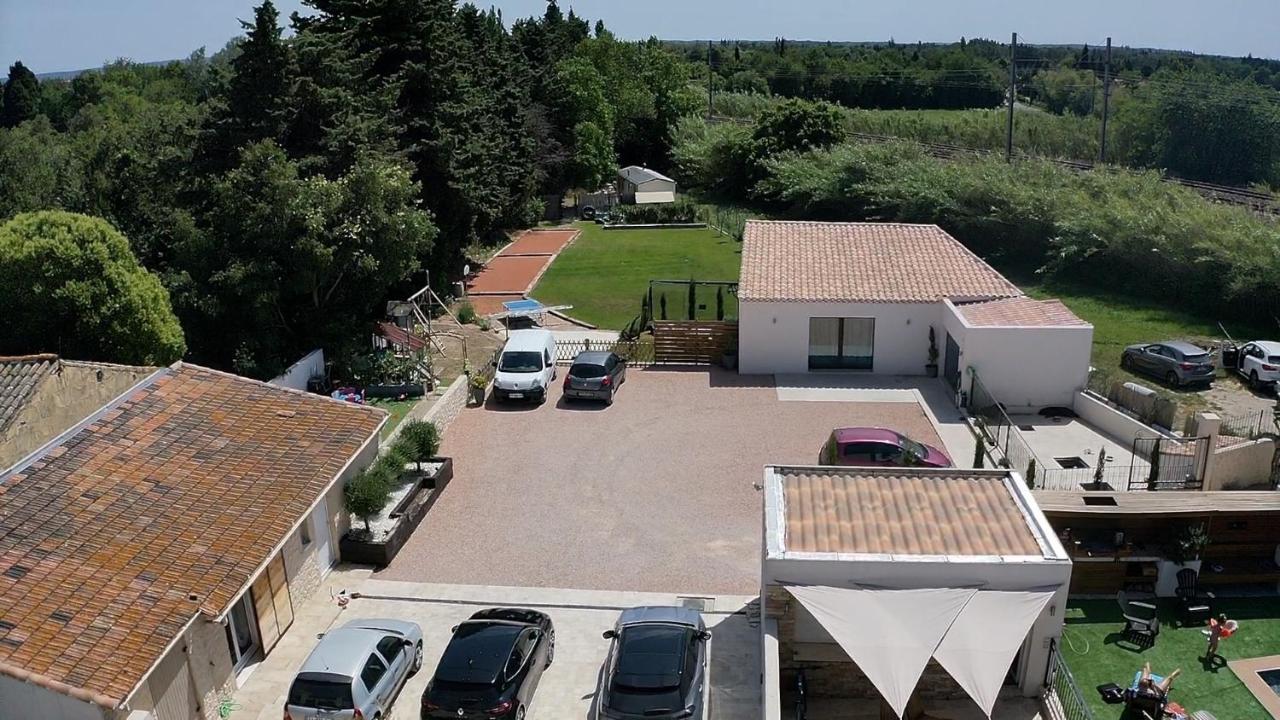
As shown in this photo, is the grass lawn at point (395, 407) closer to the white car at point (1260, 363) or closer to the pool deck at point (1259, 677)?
the pool deck at point (1259, 677)

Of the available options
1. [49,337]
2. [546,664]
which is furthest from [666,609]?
[49,337]

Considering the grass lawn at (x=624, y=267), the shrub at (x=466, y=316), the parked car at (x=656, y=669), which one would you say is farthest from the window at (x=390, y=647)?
the grass lawn at (x=624, y=267)

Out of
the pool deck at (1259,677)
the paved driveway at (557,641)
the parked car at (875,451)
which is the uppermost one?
the parked car at (875,451)

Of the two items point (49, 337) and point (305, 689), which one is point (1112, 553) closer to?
point (305, 689)

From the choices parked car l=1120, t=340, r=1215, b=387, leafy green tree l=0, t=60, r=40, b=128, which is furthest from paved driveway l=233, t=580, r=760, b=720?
leafy green tree l=0, t=60, r=40, b=128

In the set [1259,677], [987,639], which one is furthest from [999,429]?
[987,639]

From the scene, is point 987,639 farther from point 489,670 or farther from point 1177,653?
point 489,670

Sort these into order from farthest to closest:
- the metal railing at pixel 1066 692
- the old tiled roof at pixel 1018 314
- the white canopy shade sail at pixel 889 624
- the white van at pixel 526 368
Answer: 1. the white van at pixel 526 368
2. the old tiled roof at pixel 1018 314
3. the metal railing at pixel 1066 692
4. the white canopy shade sail at pixel 889 624
